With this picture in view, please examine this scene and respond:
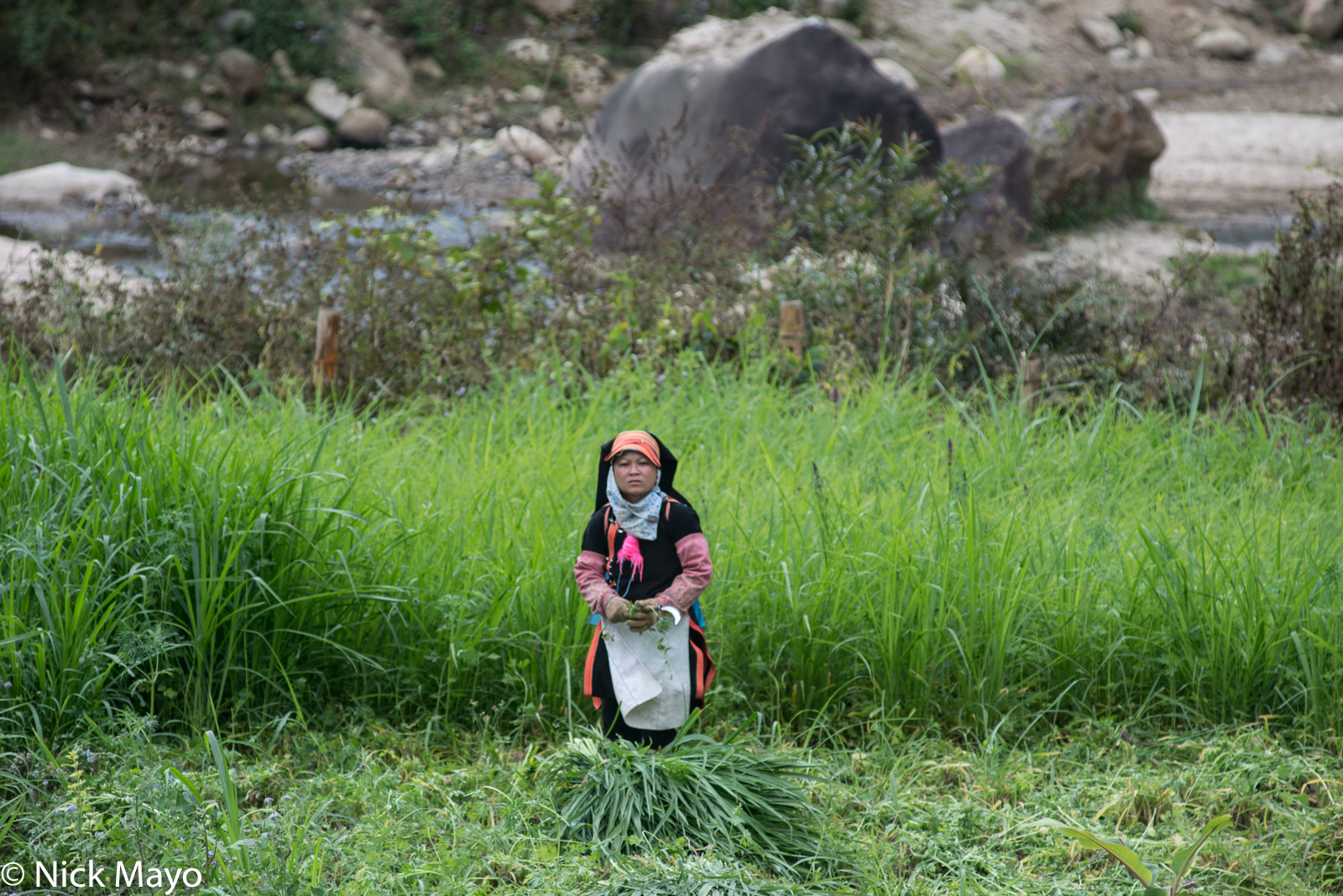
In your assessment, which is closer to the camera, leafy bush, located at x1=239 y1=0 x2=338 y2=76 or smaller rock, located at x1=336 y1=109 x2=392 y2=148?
smaller rock, located at x1=336 y1=109 x2=392 y2=148

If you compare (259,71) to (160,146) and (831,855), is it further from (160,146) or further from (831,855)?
(831,855)

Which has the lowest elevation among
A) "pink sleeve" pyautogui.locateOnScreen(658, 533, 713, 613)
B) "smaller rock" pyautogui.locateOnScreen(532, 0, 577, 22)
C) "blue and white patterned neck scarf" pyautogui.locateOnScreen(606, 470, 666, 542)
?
"pink sleeve" pyautogui.locateOnScreen(658, 533, 713, 613)

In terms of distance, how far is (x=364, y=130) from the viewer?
1830 cm

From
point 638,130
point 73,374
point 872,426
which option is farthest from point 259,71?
point 872,426

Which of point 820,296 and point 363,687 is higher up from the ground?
point 820,296

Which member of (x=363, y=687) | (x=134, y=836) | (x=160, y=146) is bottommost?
(x=363, y=687)

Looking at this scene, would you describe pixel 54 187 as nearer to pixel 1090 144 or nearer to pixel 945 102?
pixel 1090 144

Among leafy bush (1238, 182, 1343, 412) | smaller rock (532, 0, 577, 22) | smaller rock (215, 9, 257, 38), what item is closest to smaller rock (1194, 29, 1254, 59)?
smaller rock (532, 0, 577, 22)

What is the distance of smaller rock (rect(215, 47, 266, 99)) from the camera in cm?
1922

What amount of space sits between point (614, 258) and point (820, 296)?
75.1 inches

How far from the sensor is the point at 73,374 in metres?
5.11

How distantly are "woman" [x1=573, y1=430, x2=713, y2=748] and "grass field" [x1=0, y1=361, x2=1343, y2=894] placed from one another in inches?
15.0

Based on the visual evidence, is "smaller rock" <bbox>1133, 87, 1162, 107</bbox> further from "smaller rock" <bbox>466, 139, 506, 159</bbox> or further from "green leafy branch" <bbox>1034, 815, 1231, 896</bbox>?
"green leafy branch" <bbox>1034, 815, 1231, 896</bbox>

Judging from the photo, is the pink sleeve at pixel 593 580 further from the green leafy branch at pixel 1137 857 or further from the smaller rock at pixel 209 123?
the smaller rock at pixel 209 123
